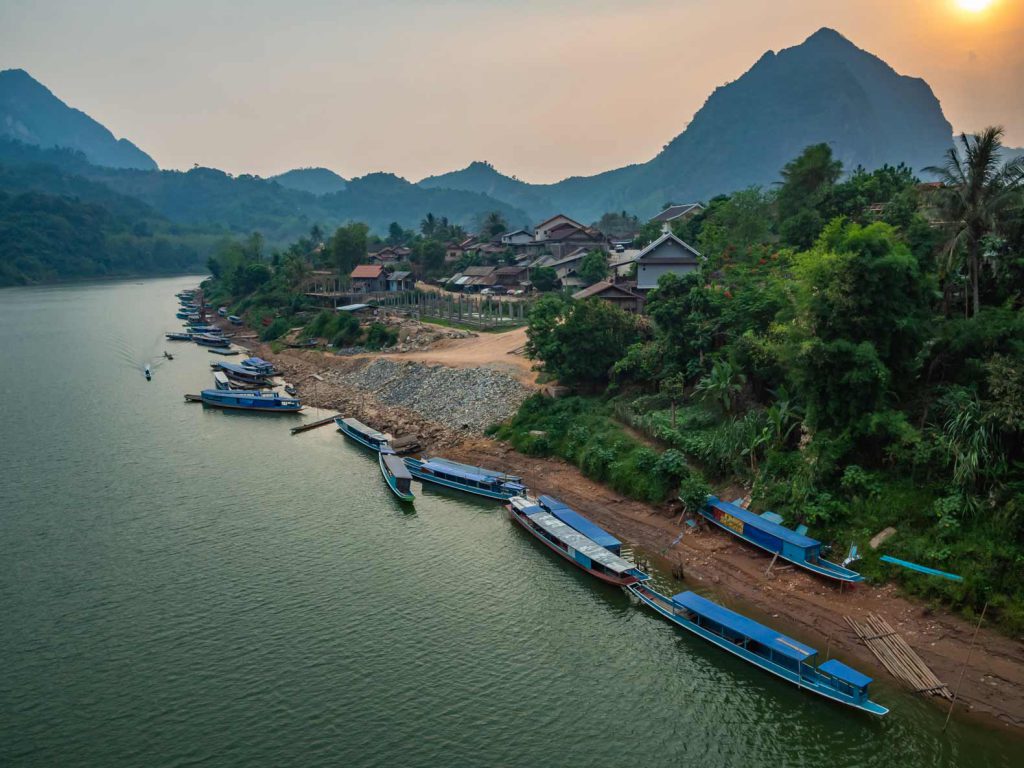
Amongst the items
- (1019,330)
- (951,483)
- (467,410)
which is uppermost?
(1019,330)

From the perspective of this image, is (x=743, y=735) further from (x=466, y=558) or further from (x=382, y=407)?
(x=382, y=407)

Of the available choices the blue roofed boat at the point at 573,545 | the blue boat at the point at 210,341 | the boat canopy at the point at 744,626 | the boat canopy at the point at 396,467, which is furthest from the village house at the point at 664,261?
the blue boat at the point at 210,341

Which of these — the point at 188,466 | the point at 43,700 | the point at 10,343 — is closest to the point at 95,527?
the point at 188,466

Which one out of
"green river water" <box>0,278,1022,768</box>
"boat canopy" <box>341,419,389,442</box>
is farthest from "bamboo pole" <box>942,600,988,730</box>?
"boat canopy" <box>341,419,389,442</box>

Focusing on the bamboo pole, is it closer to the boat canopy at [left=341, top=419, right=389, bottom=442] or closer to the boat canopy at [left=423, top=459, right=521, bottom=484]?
the boat canopy at [left=423, top=459, right=521, bottom=484]

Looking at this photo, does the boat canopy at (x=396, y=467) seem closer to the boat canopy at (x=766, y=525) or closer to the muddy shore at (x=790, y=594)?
the muddy shore at (x=790, y=594)
